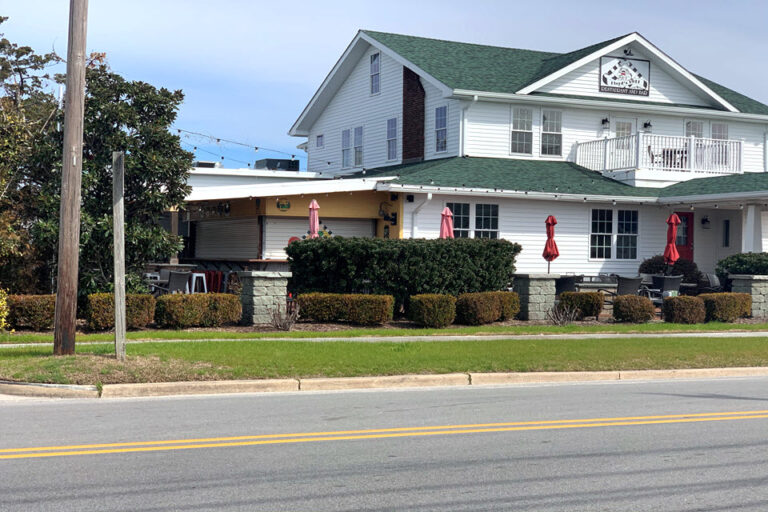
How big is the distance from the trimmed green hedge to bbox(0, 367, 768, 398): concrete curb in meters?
5.64

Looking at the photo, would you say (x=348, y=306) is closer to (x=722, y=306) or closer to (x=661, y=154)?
(x=722, y=306)

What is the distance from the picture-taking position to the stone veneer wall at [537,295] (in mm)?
20734

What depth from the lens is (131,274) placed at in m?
18.4

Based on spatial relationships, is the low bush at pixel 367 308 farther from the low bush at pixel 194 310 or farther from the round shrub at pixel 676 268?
the round shrub at pixel 676 268

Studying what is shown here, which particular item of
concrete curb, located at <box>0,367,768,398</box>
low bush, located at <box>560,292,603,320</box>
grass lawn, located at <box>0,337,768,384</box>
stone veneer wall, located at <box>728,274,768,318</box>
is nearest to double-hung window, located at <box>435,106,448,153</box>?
low bush, located at <box>560,292,603,320</box>

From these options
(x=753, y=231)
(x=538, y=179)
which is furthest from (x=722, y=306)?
(x=538, y=179)

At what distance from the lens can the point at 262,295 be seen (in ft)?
60.6

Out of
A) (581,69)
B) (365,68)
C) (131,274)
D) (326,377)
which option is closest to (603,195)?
(581,69)

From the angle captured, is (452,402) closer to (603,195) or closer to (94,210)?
(94,210)

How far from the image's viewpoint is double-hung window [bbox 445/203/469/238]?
26047 mm

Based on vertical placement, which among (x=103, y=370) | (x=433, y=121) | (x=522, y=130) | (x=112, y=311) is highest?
(x=433, y=121)

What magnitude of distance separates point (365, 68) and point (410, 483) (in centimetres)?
2712

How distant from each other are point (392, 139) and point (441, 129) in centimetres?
271

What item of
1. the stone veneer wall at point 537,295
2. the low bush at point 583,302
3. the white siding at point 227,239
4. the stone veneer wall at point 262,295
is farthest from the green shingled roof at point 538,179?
the stone veneer wall at point 262,295
